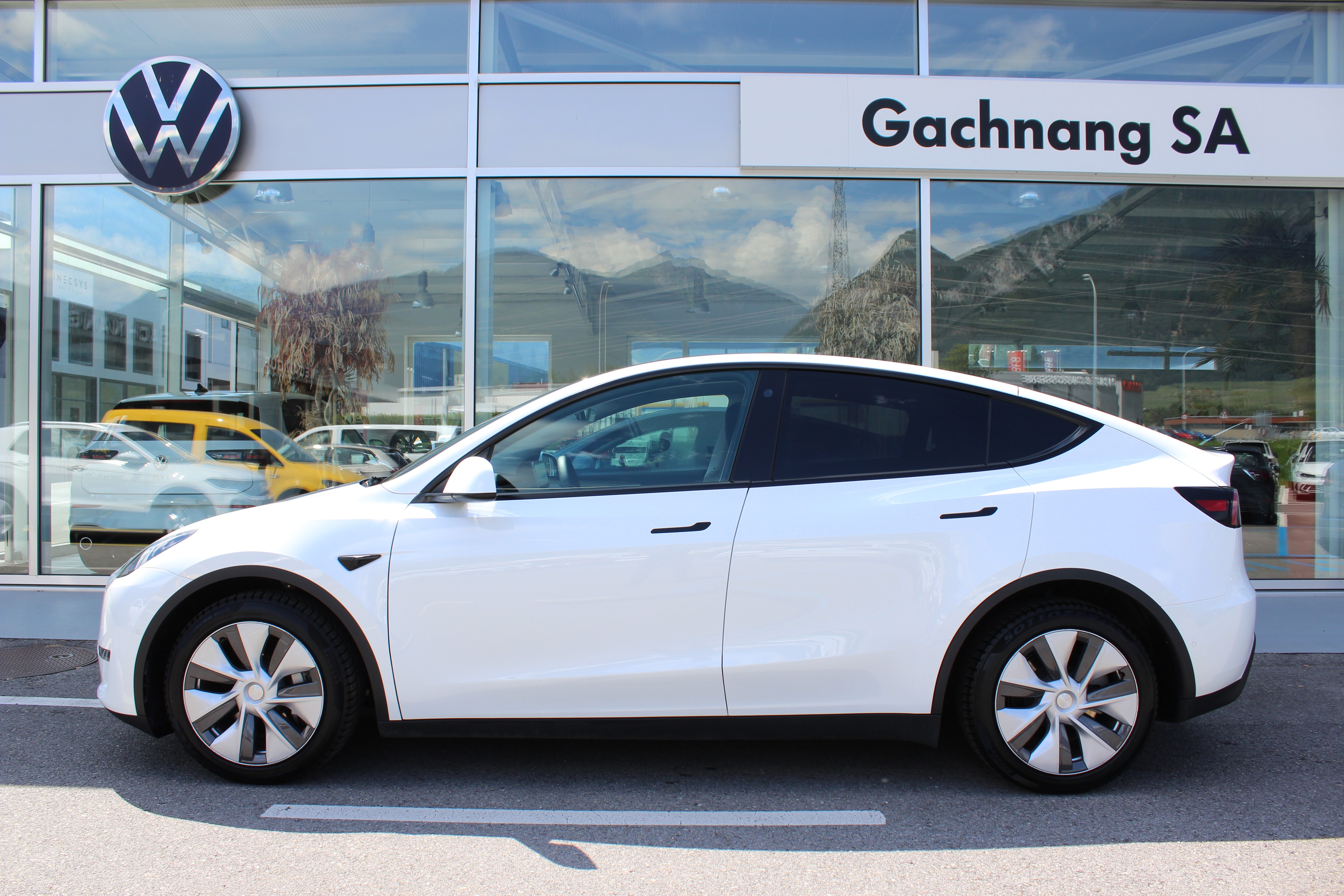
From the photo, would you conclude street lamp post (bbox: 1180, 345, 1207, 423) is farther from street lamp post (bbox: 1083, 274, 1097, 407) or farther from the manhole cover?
the manhole cover

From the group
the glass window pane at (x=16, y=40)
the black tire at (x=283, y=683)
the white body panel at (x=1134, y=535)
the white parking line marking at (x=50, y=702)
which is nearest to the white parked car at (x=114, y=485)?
the glass window pane at (x=16, y=40)

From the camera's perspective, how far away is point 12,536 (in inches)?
285

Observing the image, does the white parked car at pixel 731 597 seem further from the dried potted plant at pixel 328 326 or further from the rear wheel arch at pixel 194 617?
the dried potted plant at pixel 328 326

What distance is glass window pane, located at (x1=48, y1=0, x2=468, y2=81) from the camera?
7.24 metres

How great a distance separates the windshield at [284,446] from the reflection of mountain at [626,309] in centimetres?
206

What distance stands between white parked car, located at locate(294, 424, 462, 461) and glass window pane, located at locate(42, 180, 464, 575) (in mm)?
42

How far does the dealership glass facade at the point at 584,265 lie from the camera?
7.14 metres

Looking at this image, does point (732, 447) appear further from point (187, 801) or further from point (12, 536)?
point (12, 536)

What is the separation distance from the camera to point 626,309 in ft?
24.3

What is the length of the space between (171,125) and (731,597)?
6.78 m

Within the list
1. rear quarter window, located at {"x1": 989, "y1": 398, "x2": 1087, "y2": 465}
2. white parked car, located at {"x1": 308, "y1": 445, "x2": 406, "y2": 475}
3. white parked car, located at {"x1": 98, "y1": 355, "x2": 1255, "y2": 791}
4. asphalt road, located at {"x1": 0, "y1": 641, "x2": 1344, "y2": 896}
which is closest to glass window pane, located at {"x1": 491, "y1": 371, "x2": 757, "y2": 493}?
white parked car, located at {"x1": 98, "y1": 355, "x2": 1255, "y2": 791}

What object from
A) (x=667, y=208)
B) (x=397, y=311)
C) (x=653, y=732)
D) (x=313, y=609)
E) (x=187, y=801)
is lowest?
(x=187, y=801)

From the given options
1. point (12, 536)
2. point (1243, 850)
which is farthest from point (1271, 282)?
point (12, 536)

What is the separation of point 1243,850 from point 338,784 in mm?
3100
